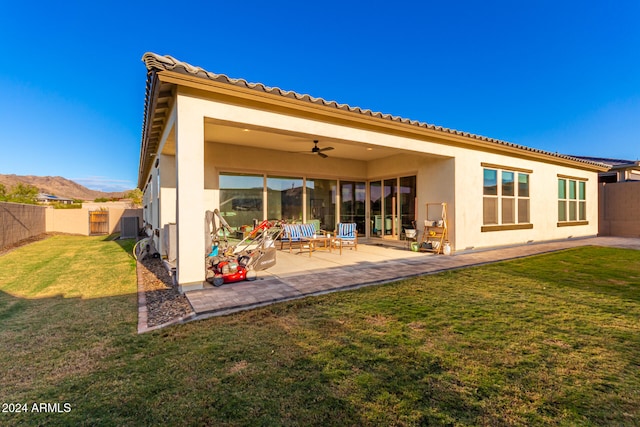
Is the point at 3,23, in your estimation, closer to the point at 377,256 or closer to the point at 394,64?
the point at 377,256

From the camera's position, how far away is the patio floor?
13.6 feet

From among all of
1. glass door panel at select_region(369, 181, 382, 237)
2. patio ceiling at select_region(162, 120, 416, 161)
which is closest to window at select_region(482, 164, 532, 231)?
patio ceiling at select_region(162, 120, 416, 161)

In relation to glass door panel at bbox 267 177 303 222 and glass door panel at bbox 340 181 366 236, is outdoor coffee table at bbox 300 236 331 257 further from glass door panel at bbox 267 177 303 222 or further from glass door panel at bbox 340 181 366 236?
glass door panel at bbox 340 181 366 236

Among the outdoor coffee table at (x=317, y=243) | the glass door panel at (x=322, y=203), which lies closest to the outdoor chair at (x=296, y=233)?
Answer: the outdoor coffee table at (x=317, y=243)

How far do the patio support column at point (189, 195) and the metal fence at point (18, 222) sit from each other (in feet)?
33.3

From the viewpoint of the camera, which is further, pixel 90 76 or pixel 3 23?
pixel 90 76

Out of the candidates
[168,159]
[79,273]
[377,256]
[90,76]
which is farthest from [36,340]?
[90,76]

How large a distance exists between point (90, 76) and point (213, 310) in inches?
633

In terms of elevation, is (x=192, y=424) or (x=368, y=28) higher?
(x=368, y=28)

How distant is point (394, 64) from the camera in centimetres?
1739

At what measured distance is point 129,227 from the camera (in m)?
15.1

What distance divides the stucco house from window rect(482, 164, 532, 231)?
0.14 feet

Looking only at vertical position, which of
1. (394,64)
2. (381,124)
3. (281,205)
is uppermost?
(394,64)

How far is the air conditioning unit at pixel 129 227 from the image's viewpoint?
15000 mm
